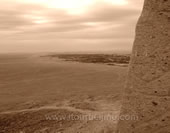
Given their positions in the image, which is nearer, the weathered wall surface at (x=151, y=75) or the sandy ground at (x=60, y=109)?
the weathered wall surface at (x=151, y=75)

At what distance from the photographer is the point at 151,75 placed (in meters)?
3.05

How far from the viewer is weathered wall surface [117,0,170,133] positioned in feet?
9.91

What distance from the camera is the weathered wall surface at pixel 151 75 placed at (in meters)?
3.02

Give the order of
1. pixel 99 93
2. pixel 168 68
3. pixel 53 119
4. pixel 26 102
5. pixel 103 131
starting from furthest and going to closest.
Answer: pixel 99 93 < pixel 26 102 < pixel 53 119 < pixel 103 131 < pixel 168 68

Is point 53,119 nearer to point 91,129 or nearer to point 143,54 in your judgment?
point 91,129

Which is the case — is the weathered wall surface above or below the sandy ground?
above

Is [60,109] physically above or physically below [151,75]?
below

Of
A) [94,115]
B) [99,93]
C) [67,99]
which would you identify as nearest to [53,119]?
[94,115]

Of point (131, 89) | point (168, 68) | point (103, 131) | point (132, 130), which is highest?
point (168, 68)

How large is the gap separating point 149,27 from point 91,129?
2.36 metres

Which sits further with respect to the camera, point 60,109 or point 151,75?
point 60,109

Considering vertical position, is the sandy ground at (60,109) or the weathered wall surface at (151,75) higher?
the weathered wall surface at (151,75)

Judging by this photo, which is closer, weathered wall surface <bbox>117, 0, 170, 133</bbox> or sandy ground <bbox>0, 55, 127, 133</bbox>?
weathered wall surface <bbox>117, 0, 170, 133</bbox>

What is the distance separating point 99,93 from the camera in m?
7.96
